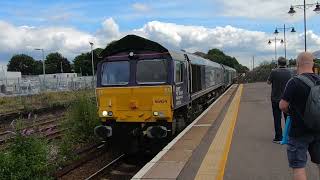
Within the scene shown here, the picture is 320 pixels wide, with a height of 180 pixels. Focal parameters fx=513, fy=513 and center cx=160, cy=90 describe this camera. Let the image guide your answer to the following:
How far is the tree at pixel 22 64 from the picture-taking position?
155m

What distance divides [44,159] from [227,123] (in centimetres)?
674

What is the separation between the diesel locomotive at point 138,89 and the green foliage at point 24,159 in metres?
2.51

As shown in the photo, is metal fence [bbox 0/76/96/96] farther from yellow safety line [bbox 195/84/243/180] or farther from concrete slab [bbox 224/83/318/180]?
concrete slab [bbox 224/83/318/180]

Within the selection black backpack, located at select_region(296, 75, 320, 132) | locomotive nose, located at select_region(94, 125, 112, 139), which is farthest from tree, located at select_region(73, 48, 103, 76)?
black backpack, located at select_region(296, 75, 320, 132)

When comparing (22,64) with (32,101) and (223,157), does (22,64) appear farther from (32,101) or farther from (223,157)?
(223,157)

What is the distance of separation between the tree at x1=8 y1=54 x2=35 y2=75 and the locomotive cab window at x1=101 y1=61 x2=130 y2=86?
479 ft

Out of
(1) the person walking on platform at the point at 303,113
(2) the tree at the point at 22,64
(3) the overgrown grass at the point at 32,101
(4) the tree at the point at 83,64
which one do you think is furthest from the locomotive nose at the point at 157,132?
(2) the tree at the point at 22,64

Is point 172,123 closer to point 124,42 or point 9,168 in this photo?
point 124,42

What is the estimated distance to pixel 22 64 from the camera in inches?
6112

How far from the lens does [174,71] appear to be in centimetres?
1388

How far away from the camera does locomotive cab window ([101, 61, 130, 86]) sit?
46.4 feet

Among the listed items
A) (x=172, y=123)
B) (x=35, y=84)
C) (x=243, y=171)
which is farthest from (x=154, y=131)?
(x=35, y=84)

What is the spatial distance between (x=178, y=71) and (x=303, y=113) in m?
8.93

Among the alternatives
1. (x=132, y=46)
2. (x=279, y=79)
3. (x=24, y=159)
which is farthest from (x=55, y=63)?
(x=279, y=79)
